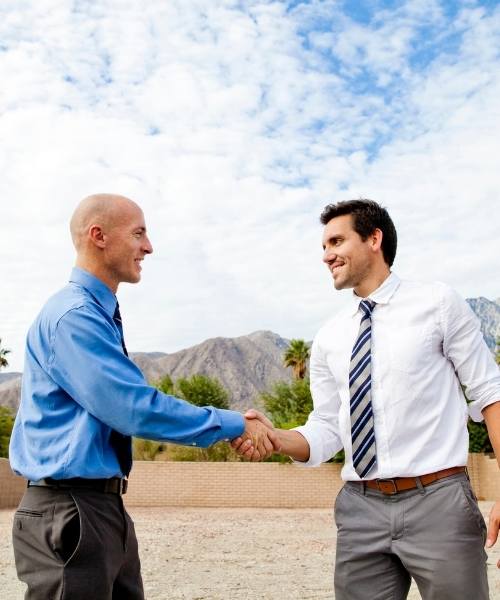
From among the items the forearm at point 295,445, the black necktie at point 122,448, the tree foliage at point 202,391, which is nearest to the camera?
the black necktie at point 122,448

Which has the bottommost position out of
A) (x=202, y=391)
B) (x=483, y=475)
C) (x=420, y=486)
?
(x=483, y=475)

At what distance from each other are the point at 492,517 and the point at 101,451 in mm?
1891

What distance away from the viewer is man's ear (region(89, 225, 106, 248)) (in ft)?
12.0

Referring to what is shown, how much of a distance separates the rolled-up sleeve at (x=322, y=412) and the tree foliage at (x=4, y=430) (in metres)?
25.3

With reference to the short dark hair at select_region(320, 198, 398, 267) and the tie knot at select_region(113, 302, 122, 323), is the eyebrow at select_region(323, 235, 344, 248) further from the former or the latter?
the tie knot at select_region(113, 302, 122, 323)

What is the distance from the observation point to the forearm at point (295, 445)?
409cm

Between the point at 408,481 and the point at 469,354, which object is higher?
the point at 469,354

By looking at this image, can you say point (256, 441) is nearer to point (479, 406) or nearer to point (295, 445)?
point (295, 445)

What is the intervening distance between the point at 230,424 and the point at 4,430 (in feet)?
87.2

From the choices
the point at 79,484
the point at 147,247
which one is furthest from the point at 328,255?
the point at 79,484

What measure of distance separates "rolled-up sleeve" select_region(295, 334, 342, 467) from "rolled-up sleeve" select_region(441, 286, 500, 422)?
0.78 m

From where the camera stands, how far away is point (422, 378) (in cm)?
359

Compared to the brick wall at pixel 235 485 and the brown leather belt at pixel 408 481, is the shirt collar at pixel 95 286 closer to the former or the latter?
the brown leather belt at pixel 408 481

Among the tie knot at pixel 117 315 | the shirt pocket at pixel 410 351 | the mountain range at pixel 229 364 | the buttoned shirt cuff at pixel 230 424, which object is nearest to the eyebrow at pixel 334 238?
the shirt pocket at pixel 410 351
